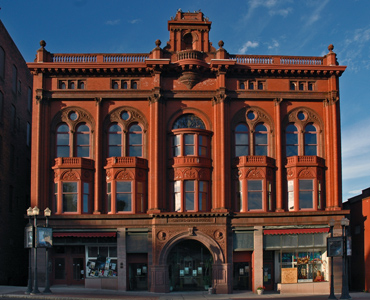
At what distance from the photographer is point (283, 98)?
39.3 meters

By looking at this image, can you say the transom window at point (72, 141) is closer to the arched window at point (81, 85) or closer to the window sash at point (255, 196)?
the arched window at point (81, 85)

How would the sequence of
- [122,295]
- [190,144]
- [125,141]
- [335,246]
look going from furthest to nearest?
1. [125,141]
2. [190,144]
3. [122,295]
4. [335,246]

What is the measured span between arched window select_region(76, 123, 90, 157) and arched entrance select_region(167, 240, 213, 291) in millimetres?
10210

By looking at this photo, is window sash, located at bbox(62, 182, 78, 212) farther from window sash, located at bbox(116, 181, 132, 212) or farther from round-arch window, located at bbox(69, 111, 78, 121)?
round-arch window, located at bbox(69, 111, 78, 121)

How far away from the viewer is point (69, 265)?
37.2 meters

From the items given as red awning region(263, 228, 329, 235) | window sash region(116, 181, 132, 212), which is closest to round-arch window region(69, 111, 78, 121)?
window sash region(116, 181, 132, 212)

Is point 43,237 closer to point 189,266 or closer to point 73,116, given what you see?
point 73,116

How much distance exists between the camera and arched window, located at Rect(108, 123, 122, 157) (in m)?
38.8

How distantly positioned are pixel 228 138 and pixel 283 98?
5.58 meters

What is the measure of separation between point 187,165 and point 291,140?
8.76 m

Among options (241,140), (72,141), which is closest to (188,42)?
(241,140)

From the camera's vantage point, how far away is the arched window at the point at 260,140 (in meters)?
39.1

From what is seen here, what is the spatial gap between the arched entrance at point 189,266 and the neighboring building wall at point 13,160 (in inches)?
551

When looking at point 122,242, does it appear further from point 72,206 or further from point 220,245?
point 220,245
